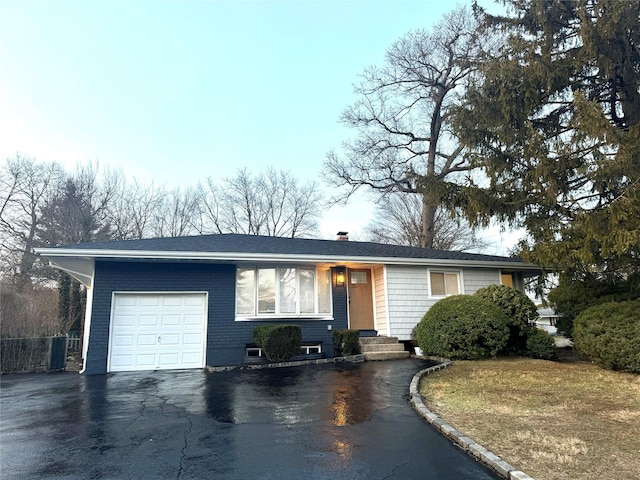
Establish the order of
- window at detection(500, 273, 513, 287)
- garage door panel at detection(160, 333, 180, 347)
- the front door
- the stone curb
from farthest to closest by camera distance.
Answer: window at detection(500, 273, 513, 287) < the front door < garage door panel at detection(160, 333, 180, 347) < the stone curb

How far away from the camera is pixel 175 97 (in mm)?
16703

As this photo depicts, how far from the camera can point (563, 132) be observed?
987 cm

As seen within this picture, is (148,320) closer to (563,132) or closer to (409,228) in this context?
(563,132)

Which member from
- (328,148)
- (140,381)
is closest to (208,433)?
(140,381)

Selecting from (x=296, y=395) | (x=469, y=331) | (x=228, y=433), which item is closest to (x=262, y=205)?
(x=469, y=331)

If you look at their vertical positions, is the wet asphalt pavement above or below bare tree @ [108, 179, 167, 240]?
below

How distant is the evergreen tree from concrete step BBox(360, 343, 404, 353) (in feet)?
13.9

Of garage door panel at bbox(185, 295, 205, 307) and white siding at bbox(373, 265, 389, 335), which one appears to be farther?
white siding at bbox(373, 265, 389, 335)

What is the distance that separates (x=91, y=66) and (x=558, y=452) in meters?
16.1

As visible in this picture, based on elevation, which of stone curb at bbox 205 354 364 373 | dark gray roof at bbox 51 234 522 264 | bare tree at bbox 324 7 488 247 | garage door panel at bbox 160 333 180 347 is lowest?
stone curb at bbox 205 354 364 373

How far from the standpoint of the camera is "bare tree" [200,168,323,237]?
96.5 feet

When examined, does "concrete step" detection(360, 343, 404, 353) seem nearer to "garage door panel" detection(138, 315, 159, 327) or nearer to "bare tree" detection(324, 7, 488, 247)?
"garage door panel" detection(138, 315, 159, 327)

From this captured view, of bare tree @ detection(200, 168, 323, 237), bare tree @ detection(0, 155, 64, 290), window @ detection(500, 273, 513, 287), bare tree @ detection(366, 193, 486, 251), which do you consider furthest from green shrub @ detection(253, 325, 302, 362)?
bare tree @ detection(200, 168, 323, 237)

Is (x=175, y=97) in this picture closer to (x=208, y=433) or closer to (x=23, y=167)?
(x=23, y=167)
